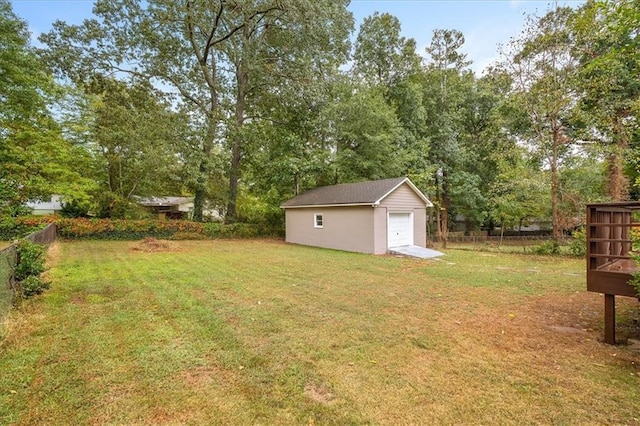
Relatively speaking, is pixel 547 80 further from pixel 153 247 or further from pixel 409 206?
pixel 153 247

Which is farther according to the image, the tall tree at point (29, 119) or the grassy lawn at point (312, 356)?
the tall tree at point (29, 119)

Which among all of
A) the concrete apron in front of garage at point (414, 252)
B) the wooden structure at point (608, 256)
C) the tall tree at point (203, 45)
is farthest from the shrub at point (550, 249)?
the tall tree at point (203, 45)

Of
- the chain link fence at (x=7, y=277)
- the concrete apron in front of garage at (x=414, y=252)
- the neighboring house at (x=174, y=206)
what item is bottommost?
the concrete apron in front of garage at (x=414, y=252)

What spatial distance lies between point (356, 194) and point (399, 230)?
245cm

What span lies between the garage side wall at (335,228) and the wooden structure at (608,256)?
27.0 feet

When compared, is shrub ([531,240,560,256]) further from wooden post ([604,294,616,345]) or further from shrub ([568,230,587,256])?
wooden post ([604,294,616,345])

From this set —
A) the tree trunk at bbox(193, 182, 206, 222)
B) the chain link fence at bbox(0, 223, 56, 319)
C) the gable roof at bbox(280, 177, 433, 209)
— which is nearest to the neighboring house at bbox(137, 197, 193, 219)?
the tree trunk at bbox(193, 182, 206, 222)

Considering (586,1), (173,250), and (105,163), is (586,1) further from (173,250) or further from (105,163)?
(105,163)

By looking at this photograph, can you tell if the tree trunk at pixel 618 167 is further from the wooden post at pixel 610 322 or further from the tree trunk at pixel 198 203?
the tree trunk at pixel 198 203

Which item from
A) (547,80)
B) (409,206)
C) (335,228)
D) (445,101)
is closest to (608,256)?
(409,206)

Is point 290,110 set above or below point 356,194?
above

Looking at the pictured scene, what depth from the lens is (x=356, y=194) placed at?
45.5 feet

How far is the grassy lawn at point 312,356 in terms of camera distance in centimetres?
258

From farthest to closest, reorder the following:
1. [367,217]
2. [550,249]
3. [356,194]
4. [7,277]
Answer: [356,194], [367,217], [550,249], [7,277]
